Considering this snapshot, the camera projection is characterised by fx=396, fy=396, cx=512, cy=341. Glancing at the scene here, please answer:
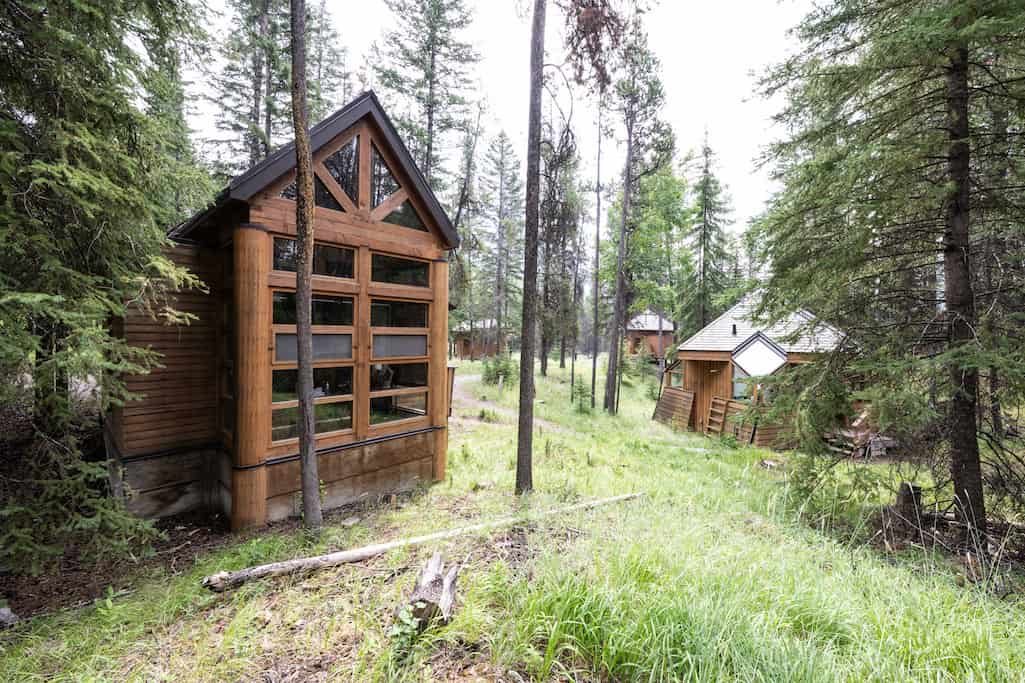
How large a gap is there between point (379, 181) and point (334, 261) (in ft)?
5.00

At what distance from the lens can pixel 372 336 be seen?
19.9ft

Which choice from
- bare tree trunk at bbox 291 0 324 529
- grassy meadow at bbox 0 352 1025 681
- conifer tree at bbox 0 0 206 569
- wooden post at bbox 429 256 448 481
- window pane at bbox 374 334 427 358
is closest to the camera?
grassy meadow at bbox 0 352 1025 681

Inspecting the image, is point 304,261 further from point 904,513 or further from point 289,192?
point 904,513

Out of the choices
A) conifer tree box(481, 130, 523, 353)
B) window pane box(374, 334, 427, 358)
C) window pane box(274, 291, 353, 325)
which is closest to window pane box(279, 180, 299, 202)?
window pane box(274, 291, 353, 325)

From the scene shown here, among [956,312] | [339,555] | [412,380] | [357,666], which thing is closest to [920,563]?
[956,312]

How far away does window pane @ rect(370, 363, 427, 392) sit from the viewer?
631cm

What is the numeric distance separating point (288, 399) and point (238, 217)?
2416 mm

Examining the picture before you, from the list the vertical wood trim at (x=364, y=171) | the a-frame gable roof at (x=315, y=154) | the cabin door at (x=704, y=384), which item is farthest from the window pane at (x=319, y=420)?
the cabin door at (x=704, y=384)

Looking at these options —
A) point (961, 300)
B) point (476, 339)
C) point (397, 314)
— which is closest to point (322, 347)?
point (397, 314)

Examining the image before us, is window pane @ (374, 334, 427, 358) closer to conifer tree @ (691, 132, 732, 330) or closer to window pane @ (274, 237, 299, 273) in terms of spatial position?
window pane @ (274, 237, 299, 273)

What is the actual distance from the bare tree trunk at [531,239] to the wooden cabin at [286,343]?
186 cm

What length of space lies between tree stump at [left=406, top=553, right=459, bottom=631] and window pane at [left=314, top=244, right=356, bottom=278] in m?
4.29

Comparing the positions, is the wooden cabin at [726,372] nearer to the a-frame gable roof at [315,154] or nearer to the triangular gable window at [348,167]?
the a-frame gable roof at [315,154]

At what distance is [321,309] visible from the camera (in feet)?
18.3
